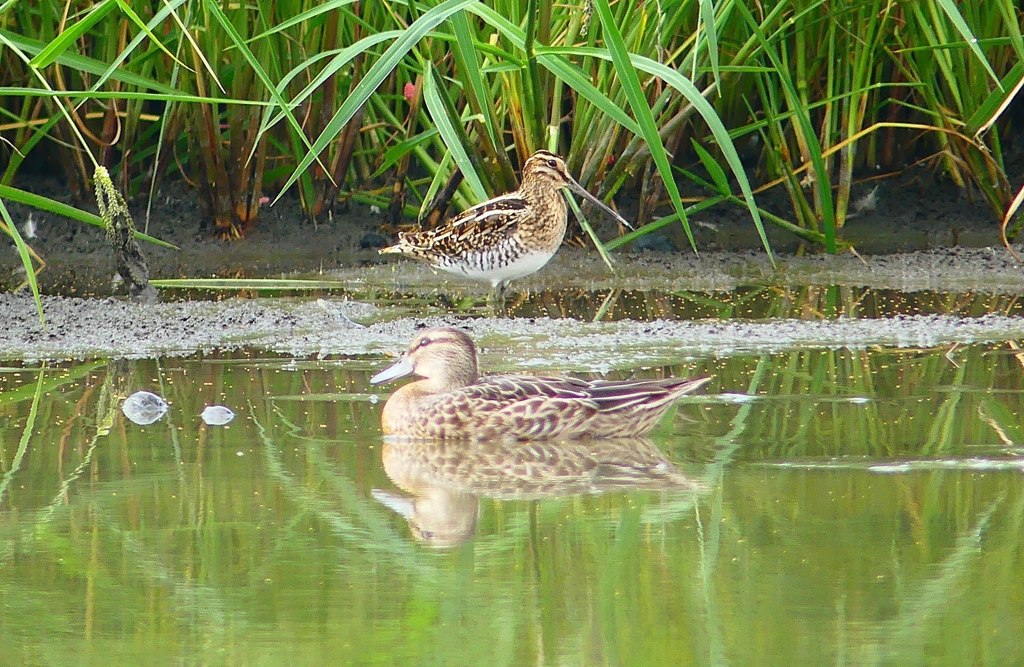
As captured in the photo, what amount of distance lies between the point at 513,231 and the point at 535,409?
248 cm

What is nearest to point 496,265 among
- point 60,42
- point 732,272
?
point 732,272

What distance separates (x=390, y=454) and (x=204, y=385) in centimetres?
110

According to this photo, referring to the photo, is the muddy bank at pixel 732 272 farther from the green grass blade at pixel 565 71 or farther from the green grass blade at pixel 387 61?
the green grass blade at pixel 387 61

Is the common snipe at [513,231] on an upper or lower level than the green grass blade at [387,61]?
lower

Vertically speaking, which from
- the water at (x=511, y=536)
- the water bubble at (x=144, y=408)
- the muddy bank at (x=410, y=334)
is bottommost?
the water at (x=511, y=536)

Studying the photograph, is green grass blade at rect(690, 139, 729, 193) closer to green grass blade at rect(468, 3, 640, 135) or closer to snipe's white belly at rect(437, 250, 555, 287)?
snipe's white belly at rect(437, 250, 555, 287)

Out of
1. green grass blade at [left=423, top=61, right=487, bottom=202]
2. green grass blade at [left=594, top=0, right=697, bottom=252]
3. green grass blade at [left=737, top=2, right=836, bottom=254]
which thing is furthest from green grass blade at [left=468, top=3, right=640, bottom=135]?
green grass blade at [left=737, top=2, right=836, bottom=254]

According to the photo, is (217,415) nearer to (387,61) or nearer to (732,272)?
(387,61)

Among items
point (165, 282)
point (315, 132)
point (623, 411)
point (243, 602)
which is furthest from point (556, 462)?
point (315, 132)

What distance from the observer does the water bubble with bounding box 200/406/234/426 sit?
4.77 meters

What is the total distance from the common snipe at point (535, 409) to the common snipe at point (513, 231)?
7.64ft

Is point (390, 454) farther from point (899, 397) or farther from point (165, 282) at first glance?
point (165, 282)

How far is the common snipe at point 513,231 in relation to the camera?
7.14 metres

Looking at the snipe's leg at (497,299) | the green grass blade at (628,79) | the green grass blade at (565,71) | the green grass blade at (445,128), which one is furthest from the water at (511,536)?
the snipe's leg at (497,299)
